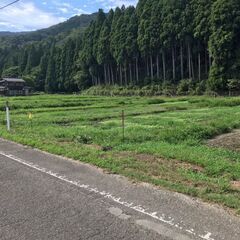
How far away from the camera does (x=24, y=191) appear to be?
6.71 m

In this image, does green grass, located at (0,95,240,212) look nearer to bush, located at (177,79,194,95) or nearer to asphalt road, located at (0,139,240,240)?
asphalt road, located at (0,139,240,240)

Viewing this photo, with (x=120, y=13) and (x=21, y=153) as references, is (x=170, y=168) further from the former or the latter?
(x=120, y=13)

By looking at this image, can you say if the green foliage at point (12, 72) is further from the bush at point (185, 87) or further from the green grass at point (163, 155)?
the green grass at point (163, 155)

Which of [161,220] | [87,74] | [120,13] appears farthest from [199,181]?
[87,74]

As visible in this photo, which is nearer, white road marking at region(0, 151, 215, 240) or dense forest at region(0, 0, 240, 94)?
white road marking at region(0, 151, 215, 240)

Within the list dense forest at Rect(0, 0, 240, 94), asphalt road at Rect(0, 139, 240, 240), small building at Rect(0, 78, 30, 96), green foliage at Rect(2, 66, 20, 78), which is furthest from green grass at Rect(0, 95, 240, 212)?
green foliage at Rect(2, 66, 20, 78)

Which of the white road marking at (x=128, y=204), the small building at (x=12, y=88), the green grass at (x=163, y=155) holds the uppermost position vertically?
the white road marking at (x=128, y=204)

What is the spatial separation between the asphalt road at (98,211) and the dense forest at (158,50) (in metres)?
41.9

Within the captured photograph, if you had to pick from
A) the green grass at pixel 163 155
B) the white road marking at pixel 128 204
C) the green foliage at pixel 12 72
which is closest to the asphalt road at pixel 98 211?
the white road marking at pixel 128 204

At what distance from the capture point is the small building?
93125mm

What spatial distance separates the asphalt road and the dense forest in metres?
41.9

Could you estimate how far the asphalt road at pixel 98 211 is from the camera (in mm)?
4738

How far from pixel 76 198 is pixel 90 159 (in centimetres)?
288

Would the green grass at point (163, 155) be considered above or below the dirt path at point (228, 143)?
above
